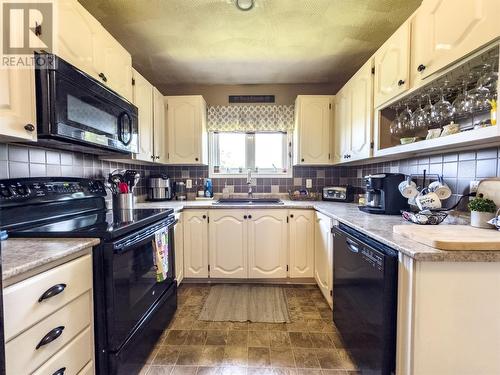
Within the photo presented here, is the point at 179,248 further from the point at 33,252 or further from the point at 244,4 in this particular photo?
the point at 244,4

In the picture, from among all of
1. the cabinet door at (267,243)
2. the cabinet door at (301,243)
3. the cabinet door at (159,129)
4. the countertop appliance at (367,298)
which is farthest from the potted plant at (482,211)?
the cabinet door at (159,129)

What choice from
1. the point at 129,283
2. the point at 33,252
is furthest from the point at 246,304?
the point at 33,252

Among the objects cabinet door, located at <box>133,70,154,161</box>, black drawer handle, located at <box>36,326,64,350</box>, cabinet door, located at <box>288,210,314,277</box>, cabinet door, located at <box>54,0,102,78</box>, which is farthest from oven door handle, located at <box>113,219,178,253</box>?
cabinet door, located at <box>288,210,314,277</box>

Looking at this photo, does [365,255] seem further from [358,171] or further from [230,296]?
[358,171]

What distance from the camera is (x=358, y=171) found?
9.41 feet

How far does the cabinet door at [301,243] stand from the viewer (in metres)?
2.46

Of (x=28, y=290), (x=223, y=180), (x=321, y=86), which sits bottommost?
(x=28, y=290)

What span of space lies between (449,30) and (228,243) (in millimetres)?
2220

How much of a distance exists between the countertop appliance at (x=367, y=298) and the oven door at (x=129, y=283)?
121 centimetres

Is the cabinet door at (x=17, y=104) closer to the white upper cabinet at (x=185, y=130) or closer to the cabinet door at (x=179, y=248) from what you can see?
the cabinet door at (x=179, y=248)

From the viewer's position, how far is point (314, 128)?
2.76 metres

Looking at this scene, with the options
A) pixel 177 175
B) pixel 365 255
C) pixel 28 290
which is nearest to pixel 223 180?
pixel 177 175

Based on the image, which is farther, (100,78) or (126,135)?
(126,135)

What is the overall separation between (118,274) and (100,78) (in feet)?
4.01
